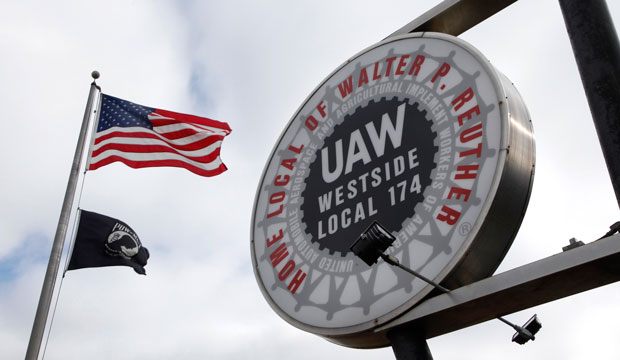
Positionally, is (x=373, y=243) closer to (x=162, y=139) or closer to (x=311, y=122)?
(x=311, y=122)

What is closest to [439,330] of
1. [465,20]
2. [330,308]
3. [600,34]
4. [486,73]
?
[330,308]

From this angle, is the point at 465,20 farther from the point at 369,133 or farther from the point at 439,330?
the point at 439,330

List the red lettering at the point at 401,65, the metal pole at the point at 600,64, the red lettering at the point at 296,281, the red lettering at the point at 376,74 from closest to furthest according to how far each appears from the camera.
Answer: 1. the metal pole at the point at 600,64
2. the red lettering at the point at 296,281
3. the red lettering at the point at 401,65
4. the red lettering at the point at 376,74

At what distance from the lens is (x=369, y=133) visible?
23.7 feet

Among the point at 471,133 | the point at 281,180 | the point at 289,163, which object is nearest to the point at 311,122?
the point at 289,163

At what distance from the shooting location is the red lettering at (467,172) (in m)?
5.78

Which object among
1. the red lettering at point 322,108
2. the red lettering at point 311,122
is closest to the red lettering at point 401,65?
the red lettering at point 322,108

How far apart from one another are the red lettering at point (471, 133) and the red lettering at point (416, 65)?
3.96ft

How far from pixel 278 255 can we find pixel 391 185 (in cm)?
154

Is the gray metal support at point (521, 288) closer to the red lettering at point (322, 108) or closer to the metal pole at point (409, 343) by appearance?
the metal pole at point (409, 343)

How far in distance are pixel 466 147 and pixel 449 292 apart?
A: 138cm

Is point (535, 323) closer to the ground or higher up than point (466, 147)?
closer to the ground

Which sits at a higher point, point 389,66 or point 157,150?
point 157,150

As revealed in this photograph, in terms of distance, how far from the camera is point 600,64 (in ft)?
9.92
